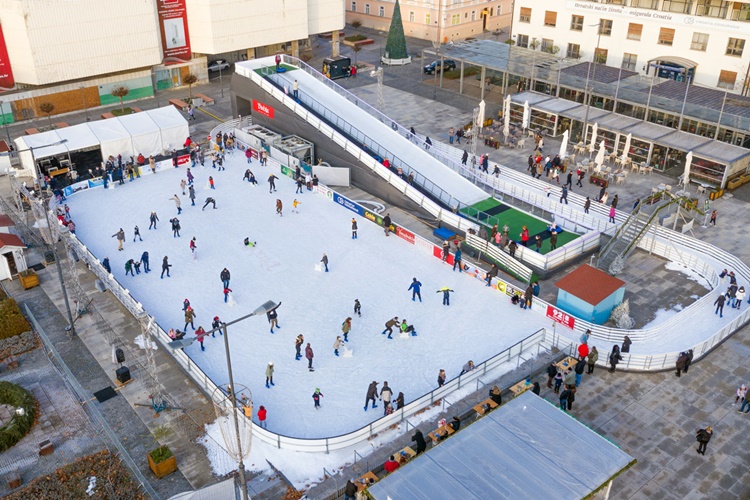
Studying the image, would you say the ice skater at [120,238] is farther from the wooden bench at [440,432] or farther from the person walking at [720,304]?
the person walking at [720,304]

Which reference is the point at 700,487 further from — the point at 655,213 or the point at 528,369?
the point at 655,213

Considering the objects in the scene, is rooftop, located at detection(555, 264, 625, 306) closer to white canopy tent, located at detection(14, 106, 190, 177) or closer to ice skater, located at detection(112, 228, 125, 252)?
ice skater, located at detection(112, 228, 125, 252)

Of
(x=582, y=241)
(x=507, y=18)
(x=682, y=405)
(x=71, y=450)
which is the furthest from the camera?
(x=507, y=18)

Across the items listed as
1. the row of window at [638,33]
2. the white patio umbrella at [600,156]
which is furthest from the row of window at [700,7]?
the white patio umbrella at [600,156]

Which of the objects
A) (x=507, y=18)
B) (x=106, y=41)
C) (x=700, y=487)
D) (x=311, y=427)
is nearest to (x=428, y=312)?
(x=311, y=427)

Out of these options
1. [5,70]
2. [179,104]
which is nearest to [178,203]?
[179,104]

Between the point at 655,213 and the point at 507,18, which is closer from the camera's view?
the point at 655,213
